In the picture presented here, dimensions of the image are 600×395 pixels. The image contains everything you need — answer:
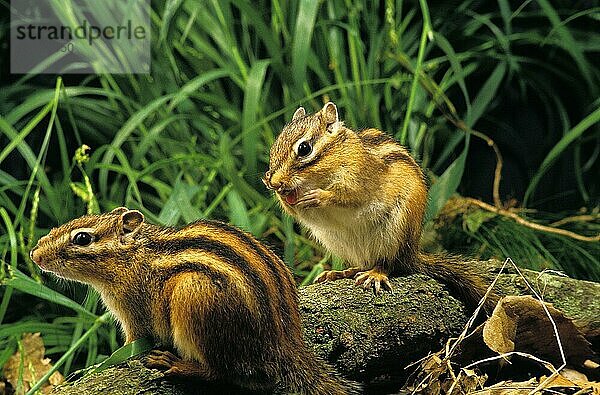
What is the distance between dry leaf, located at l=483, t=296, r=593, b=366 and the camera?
58.2 inches

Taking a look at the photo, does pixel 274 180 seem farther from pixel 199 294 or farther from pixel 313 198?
pixel 199 294

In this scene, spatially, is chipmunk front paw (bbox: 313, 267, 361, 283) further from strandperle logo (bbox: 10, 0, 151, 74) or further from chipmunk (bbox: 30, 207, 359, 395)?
strandperle logo (bbox: 10, 0, 151, 74)

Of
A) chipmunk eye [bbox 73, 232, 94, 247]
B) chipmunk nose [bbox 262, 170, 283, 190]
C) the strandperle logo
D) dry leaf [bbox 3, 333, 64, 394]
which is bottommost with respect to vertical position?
dry leaf [bbox 3, 333, 64, 394]

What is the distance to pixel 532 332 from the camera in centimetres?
154

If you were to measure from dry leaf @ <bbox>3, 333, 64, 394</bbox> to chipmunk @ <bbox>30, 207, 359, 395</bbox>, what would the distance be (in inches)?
33.8

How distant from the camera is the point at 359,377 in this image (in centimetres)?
146

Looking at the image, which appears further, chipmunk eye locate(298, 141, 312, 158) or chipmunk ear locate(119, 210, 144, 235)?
chipmunk eye locate(298, 141, 312, 158)

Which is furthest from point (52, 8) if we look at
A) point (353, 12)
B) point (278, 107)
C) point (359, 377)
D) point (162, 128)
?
point (359, 377)

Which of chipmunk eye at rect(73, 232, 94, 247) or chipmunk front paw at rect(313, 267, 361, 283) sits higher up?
chipmunk eye at rect(73, 232, 94, 247)

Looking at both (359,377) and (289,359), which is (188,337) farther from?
(359,377)

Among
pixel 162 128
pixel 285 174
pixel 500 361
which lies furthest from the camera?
pixel 162 128

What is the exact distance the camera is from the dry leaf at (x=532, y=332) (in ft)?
4.85

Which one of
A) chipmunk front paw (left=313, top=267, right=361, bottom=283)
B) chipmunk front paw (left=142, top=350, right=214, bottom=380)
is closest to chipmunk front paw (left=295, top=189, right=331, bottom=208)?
chipmunk front paw (left=313, top=267, right=361, bottom=283)

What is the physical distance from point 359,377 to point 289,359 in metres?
0.28
